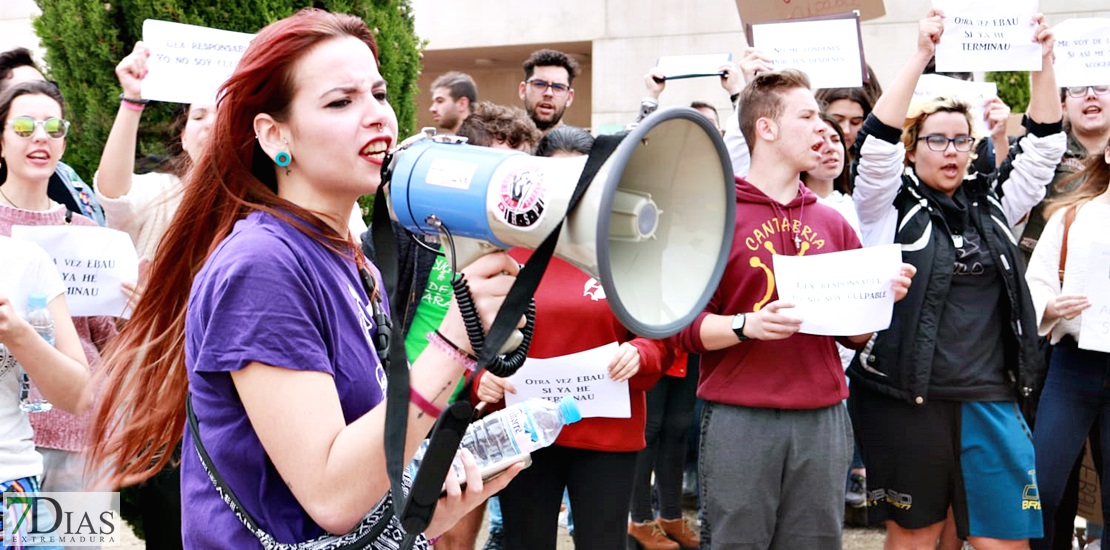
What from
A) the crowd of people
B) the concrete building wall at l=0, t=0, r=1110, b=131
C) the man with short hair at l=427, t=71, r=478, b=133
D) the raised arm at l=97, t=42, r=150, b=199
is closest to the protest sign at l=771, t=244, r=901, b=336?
the crowd of people

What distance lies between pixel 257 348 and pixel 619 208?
61 cm

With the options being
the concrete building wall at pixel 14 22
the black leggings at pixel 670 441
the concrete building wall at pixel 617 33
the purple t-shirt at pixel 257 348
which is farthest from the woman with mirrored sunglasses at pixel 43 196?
the concrete building wall at pixel 14 22

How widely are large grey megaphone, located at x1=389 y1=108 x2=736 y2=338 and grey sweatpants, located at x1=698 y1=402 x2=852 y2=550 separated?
7.09 ft

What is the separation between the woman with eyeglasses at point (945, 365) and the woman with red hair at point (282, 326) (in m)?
2.52

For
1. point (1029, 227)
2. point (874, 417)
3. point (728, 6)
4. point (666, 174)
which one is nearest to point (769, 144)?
point (874, 417)

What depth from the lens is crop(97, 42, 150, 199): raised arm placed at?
3.94m

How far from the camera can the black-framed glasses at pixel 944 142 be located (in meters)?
4.15

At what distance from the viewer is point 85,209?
4133 mm

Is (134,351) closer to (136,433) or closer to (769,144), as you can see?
(136,433)

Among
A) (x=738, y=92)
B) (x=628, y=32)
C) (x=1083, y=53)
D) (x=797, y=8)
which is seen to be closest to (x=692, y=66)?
(x=738, y=92)

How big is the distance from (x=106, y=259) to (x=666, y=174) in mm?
2711

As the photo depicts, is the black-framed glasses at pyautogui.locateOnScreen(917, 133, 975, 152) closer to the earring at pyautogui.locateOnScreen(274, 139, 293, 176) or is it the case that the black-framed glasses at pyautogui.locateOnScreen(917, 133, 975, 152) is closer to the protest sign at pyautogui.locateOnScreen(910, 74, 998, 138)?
the protest sign at pyautogui.locateOnScreen(910, 74, 998, 138)

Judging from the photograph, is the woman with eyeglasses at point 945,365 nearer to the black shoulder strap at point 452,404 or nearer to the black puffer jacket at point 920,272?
the black puffer jacket at point 920,272

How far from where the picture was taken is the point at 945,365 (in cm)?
398
